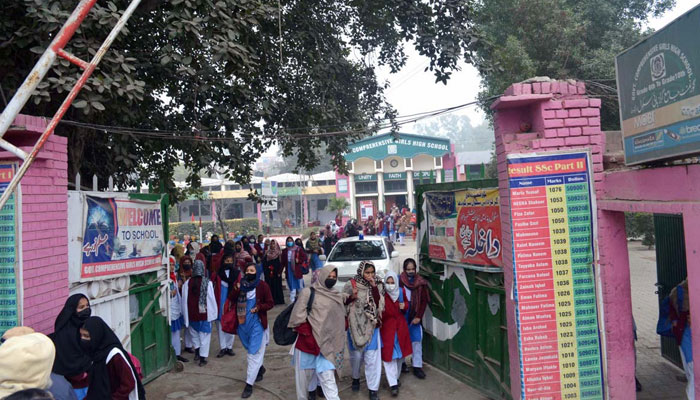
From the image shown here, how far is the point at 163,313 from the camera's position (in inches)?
303

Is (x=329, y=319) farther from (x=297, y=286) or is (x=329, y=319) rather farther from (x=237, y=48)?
(x=297, y=286)

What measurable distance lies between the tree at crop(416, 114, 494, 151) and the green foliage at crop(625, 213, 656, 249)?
13386cm

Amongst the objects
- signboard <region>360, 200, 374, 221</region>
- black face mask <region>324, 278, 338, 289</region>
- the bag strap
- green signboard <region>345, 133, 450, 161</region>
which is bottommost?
the bag strap

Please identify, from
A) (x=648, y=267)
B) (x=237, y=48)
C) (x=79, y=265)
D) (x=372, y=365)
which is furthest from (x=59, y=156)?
(x=648, y=267)

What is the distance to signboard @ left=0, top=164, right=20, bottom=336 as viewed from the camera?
453 centimetres

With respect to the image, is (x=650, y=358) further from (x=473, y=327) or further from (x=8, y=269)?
(x=8, y=269)

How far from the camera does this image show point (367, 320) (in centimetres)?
634

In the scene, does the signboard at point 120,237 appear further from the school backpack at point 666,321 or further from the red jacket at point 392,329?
the school backpack at point 666,321

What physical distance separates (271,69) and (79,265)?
648 cm

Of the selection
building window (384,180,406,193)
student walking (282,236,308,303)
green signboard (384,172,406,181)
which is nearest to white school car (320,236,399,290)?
student walking (282,236,308,303)

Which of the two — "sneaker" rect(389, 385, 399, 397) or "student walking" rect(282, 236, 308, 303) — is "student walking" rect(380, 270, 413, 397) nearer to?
"sneaker" rect(389, 385, 399, 397)

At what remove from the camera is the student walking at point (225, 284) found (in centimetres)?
770

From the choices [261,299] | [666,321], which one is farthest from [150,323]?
[666,321]

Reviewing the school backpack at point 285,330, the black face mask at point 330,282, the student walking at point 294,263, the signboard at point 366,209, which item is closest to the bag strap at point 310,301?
the school backpack at point 285,330
